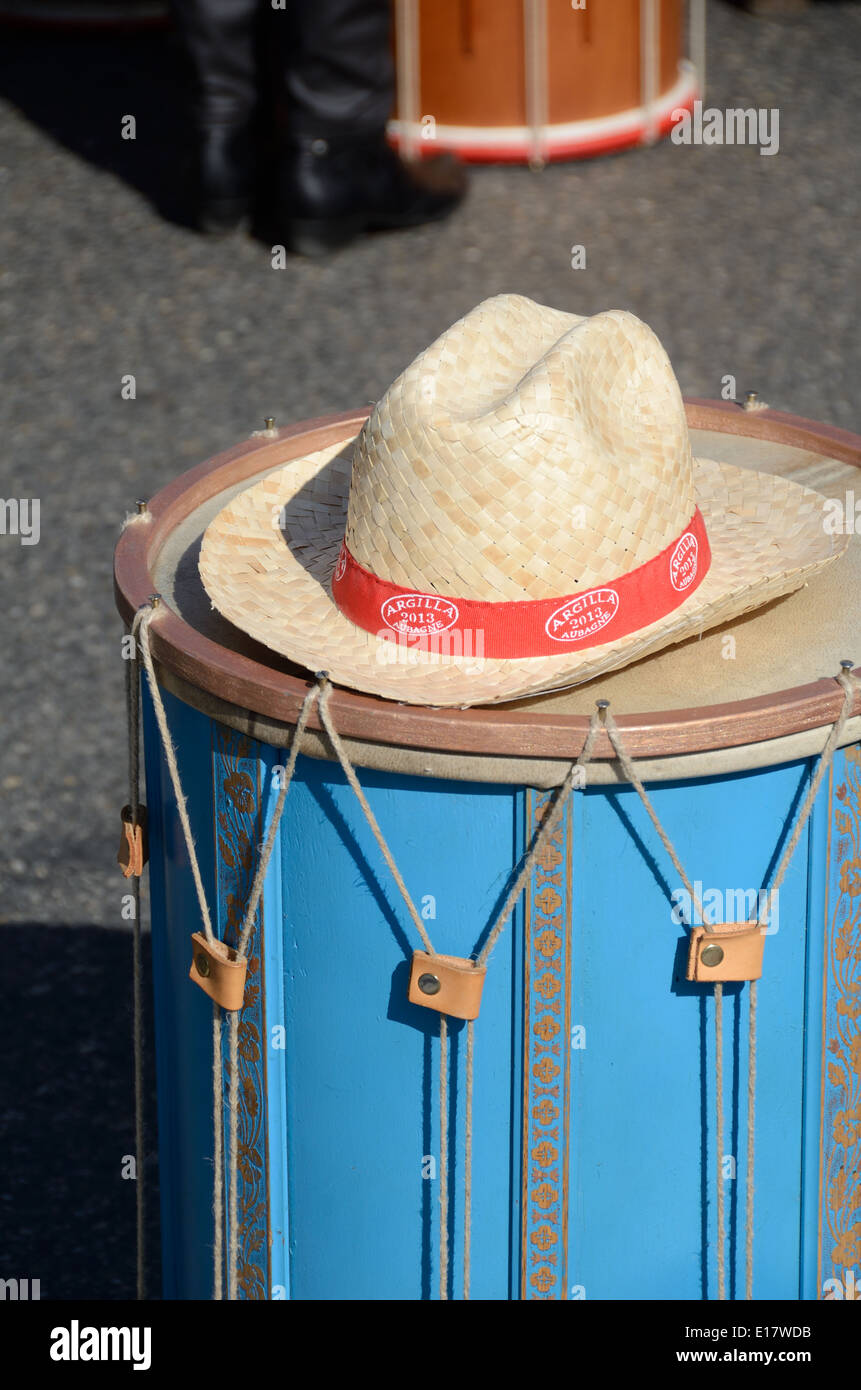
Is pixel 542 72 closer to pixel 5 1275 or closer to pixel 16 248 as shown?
pixel 16 248

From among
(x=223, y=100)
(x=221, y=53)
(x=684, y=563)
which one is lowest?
(x=684, y=563)

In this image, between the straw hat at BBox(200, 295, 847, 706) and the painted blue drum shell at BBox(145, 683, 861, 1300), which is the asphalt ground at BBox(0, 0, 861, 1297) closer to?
the painted blue drum shell at BBox(145, 683, 861, 1300)

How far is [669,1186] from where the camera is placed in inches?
82.3

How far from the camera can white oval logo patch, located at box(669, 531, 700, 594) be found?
2.06 metres

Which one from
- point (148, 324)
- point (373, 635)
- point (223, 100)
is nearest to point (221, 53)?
point (223, 100)

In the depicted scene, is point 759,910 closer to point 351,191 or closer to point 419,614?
point 419,614

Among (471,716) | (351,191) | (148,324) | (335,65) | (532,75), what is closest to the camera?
(471,716)

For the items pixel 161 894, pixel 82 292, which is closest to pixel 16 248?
pixel 82 292

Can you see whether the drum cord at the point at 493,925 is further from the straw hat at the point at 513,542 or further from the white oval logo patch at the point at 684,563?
the white oval logo patch at the point at 684,563

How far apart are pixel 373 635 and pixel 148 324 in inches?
164

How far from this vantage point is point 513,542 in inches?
77.5

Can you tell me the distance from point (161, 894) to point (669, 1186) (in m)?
0.68
